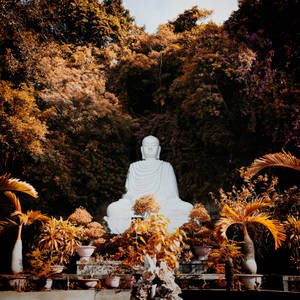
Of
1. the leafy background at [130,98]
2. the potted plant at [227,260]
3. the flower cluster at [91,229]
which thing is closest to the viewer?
the potted plant at [227,260]

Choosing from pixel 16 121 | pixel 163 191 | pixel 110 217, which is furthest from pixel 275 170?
pixel 16 121

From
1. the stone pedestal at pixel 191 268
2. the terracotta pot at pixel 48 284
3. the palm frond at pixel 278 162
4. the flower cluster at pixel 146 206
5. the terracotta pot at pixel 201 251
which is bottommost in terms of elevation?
the terracotta pot at pixel 48 284

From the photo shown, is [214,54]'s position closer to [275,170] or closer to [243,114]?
[243,114]

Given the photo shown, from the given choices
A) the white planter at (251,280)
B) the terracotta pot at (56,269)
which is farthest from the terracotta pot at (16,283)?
the white planter at (251,280)

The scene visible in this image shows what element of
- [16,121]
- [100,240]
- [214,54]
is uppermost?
[214,54]

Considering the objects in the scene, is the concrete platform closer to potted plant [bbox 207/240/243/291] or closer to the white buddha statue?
potted plant [bbox 207/240/243/291]

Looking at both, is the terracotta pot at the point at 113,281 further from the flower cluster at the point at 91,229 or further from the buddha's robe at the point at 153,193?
the buddha's robe at the point at 153,193

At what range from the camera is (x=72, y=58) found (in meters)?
11.2

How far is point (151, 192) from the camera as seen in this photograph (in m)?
8.66

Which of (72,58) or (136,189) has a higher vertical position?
(72,58)

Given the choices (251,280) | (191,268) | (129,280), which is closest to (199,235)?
(191,268)

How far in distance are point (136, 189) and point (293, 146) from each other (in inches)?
155

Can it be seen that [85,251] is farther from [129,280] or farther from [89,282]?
[129,280]

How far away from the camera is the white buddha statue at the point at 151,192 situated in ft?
25.4
